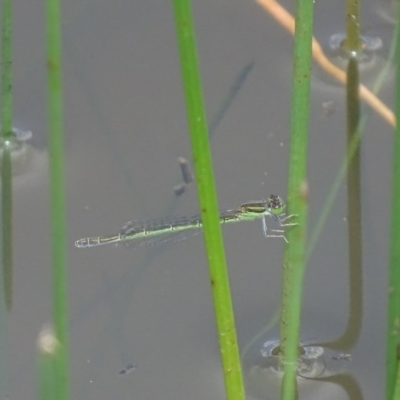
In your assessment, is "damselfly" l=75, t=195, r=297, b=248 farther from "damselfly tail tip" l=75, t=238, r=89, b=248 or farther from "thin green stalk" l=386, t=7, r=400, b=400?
"thin green stalk" l=386, t=7, r=400, b=400

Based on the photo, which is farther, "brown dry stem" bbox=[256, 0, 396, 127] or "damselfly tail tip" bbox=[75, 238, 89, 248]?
"brown dry stem" bbox=[256, 0, 396, 127]

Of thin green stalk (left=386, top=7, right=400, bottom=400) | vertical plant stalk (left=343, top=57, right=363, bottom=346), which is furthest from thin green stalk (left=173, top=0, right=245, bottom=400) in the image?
vertical plant stalk (left=343, top=57, right=363, bottom=346)

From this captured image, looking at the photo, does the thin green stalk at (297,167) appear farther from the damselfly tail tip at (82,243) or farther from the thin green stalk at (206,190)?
the damselfly tail tip at (82,243)

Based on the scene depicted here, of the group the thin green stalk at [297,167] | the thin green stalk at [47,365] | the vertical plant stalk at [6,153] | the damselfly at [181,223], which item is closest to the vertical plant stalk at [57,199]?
the thin green stalk at [47,365]

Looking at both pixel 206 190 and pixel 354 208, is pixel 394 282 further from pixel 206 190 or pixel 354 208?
pixel 354 208

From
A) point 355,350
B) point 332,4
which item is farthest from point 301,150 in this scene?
point 332,4

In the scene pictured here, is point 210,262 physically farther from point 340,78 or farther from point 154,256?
point 340,78
